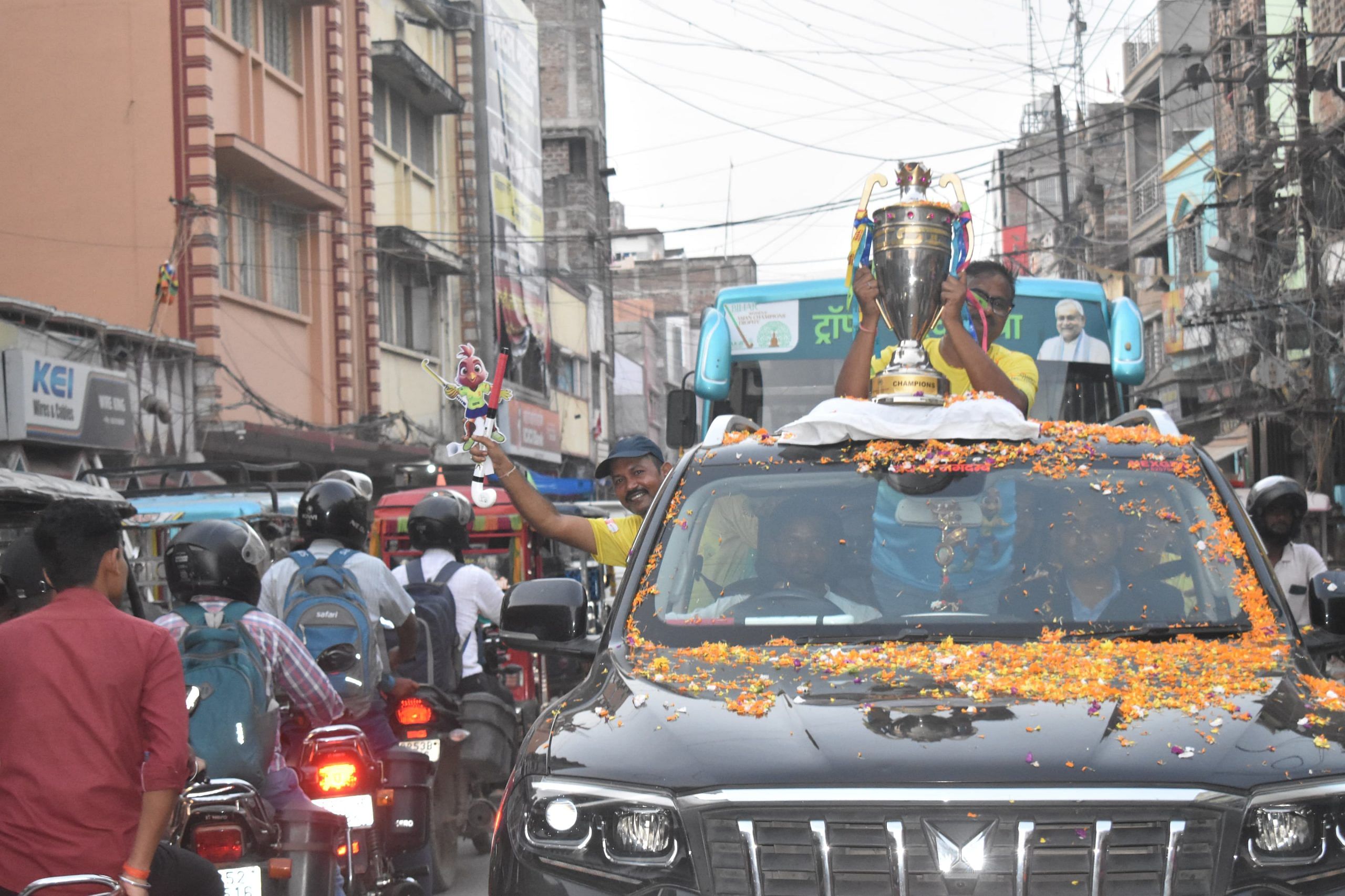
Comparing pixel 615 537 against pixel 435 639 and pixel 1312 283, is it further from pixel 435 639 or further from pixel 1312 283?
pixel 1312 283

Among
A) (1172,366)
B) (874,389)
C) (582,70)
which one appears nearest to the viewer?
(874,389)

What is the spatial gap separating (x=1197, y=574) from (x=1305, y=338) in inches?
904

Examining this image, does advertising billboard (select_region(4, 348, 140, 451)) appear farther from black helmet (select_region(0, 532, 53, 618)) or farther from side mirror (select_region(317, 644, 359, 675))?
black helmet (select_region(0, 532, 53, 618))

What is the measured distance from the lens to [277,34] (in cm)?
2662

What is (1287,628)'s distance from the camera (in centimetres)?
411

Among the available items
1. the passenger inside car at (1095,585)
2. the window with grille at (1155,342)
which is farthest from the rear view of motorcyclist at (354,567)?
the window with grille at (1155,342)

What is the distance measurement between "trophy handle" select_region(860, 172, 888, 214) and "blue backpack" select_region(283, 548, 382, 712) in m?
2.55

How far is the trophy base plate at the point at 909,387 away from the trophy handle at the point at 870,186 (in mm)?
1360

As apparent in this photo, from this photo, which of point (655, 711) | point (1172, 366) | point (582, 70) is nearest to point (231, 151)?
point (655, 711)

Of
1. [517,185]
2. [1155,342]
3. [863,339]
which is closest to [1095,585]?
[863,339]

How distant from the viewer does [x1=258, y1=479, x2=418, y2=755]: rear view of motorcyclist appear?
6.65 meters

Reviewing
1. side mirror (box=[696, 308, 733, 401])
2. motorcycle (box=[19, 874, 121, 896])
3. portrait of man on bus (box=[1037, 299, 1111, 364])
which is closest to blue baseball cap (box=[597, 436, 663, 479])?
motorcycle (box=[19, 874, 121, 896])

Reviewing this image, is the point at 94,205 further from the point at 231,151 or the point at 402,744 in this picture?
the point at 402,744

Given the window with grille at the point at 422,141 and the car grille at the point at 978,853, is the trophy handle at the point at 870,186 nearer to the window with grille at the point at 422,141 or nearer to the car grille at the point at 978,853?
the car grille at the point at 978,853
